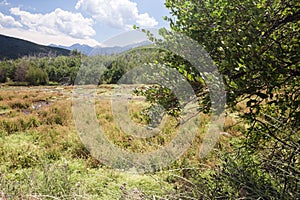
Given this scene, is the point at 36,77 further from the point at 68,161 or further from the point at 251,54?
the point at 251,54

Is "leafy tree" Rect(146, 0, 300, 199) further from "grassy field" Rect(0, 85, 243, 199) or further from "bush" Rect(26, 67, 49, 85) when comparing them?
"bush" Rect(26, 67, 49, 85)

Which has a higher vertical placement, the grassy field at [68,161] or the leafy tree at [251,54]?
the leafy tree at [251,54]

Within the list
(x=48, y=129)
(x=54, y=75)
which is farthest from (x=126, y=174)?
(x=54, y=75)

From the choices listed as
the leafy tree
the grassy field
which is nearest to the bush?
the grassy field

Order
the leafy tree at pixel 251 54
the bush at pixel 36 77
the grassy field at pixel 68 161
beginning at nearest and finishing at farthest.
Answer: the leafy tree at pixel 251 54 → the grassy field at pixel 68 161 → the bush at pixel 36 77

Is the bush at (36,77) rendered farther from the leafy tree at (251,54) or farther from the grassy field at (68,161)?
the leafy tree at (251,54)

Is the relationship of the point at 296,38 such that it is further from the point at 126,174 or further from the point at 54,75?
the point at 54,75

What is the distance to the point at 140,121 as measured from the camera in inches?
515

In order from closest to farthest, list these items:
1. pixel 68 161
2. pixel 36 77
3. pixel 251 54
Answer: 1. pixel 251 54
2. pixel 68 161
3. pixel 36 77

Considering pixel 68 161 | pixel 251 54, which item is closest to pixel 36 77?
pixel 68 161

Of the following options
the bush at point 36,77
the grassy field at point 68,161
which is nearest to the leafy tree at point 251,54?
the grassy field at point 68,161

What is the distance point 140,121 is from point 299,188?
10.7m

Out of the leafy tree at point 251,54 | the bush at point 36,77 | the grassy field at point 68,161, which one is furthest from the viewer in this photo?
the bush at point 36,77

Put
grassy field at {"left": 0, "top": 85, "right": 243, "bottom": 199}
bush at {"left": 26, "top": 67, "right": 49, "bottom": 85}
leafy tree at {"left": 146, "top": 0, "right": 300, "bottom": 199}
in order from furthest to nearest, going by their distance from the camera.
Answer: bush at {"left": 26, "top": 67, "right": 49, "bottom": 85} → grassy field at {"left": 0, "top": 85, "right": 243, "bottom": 199} → leafy tree at {"left": 146, "top": 0, "right": 300, "bottom": 199}
